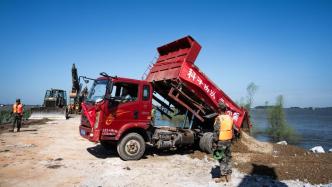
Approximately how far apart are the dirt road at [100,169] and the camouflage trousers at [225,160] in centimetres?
30

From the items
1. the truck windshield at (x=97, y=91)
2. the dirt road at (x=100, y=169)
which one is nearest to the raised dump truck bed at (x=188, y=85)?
the dirt road at (x=100, y=169)

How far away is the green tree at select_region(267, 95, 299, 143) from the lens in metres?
32.8

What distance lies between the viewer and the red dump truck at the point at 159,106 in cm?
873

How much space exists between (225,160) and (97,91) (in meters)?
4.53

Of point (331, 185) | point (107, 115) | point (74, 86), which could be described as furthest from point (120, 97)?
point (74, 86)

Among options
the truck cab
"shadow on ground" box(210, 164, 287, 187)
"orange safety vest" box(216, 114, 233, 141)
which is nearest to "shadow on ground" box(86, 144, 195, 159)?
the truck cab

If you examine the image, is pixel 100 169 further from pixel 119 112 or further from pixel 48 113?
pixel 48 113

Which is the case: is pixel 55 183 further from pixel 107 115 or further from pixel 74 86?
pixel 74 86

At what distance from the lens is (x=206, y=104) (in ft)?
34.0

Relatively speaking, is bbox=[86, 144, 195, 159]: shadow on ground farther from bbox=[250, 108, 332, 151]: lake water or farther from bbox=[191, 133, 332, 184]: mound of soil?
bbox=[250, 108, 332, 151]: lake water

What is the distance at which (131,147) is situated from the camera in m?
9.02

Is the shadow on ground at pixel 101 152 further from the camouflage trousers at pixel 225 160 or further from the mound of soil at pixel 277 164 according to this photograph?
the camouflage trousers at pixel 225 160

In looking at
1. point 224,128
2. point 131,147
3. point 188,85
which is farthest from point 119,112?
point 224,128

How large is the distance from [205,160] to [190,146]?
216 centimetres
